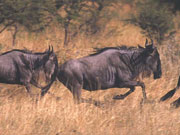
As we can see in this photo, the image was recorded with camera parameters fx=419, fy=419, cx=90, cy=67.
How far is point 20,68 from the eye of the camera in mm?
7336

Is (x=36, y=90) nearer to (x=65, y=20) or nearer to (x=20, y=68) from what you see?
(x=20, y=68)

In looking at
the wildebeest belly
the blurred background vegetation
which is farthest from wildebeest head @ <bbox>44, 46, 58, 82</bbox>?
the blurred background vegetation

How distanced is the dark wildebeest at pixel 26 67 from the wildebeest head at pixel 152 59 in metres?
1.60

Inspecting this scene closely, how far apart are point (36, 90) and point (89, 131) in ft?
8.54

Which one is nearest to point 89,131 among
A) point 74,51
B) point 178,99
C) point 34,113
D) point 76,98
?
point 34,113

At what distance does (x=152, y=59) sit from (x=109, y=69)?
82cm

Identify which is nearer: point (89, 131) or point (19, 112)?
point (89, 131)

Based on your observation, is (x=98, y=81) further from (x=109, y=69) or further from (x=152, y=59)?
(x=152, y=59)

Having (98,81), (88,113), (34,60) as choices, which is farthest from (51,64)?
(88,113)

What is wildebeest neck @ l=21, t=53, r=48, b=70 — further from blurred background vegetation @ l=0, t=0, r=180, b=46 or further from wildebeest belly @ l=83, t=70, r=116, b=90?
blurred background vegetation @ l=0, t=0, r=180, b=46

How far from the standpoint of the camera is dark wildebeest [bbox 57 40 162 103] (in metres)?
7.02

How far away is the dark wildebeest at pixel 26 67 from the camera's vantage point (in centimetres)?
723


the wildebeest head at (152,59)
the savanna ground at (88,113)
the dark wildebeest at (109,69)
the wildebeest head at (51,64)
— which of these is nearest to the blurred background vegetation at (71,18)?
the savanna ground at (88,113)

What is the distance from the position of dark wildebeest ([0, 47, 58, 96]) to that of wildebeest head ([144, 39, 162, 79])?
5.25 ft
